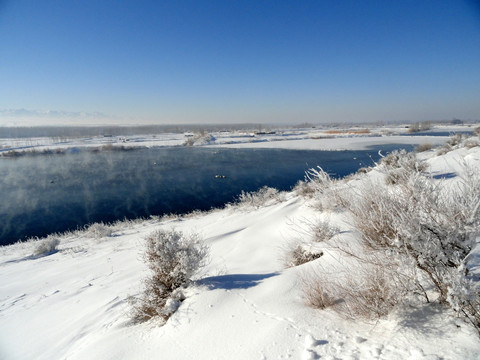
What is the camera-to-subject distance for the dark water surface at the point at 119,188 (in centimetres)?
1505

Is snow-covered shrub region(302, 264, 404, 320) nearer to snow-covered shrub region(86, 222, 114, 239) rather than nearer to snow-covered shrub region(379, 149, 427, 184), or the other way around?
snow-covered shrub region(379, 149, 427, 184)

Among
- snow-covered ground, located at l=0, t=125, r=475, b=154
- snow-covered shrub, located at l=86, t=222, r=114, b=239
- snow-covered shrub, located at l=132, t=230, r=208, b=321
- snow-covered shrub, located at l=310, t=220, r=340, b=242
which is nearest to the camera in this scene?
snow-covered shrub, located at l=132, t=230, r=208, b=321

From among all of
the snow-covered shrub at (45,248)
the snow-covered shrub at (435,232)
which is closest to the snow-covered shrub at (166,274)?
the snow-covered shrub at (435,232)

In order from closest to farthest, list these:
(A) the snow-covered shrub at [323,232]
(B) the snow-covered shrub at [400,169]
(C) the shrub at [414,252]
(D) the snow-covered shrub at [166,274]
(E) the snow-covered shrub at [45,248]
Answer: (C) the shrub at [414,252]
(B) the snow-covered shrub at [400,169]
(D) the snow-covered shrub at [166,274]
(A) the snow-covered shrub at [323,232]
(E) the snow-covered shrub at [45,248]

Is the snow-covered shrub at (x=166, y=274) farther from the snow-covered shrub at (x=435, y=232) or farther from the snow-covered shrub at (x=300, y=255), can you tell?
the snow-covered shrub at (x=435, y=232)

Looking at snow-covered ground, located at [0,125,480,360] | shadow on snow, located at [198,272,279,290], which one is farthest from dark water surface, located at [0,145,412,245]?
shadow on snow, located at [198,272,279,290]

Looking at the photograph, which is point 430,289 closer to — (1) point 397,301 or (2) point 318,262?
(1) point 397,301

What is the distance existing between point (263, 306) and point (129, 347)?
1593mm

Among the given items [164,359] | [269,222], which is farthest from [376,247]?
[269,222]

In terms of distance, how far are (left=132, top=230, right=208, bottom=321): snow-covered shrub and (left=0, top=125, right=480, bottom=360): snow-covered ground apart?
163mm

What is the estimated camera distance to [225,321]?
2904 millimetres

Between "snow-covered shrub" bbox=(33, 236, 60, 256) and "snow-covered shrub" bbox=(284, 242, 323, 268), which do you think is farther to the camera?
"snow-covered shrub" bbox=(33, 236, 60, 256)

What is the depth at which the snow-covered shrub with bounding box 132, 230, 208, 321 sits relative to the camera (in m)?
3.54

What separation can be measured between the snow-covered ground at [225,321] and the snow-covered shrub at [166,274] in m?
0.16
